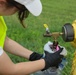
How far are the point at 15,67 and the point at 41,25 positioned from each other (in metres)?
2.75

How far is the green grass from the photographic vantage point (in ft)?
15.1

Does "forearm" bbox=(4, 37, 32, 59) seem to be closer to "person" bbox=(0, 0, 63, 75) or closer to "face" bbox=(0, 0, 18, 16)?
"person" bbox=(0, 0, 63, 75)

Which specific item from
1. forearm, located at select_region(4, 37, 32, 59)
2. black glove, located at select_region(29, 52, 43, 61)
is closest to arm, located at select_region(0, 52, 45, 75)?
black glove, located at select_region(29, 52, 43, 61)

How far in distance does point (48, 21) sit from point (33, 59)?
2701mm

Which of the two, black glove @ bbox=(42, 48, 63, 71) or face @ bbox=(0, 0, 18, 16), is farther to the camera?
black glove @ bbox=(42, 48, 63, 71)

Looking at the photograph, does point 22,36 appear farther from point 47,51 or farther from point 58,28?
point 47,51

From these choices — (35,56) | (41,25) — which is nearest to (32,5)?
(35,56)

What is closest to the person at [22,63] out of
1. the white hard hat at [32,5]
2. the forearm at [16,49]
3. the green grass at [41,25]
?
the white hard hat at [32,5]

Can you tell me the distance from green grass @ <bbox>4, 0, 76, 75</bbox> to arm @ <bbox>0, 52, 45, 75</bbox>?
98 cm

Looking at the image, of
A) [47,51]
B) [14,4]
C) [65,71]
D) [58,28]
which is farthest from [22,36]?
[14,4]

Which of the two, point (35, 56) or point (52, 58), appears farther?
point (35, 56)

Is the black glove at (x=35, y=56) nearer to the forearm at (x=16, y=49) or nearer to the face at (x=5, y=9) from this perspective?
the forearm at (x=16, y=49)

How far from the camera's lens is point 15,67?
3.00 metres

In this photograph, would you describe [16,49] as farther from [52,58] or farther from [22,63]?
[52,58]
